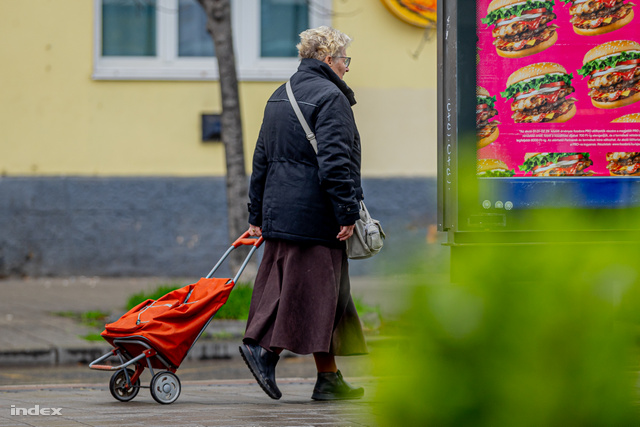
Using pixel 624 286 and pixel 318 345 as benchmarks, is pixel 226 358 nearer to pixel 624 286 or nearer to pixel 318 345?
pixel 318 345

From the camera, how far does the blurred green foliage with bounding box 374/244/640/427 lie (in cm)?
221

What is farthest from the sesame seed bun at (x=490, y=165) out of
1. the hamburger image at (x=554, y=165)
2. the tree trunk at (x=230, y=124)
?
the tree trunk at (x=230, y=124)

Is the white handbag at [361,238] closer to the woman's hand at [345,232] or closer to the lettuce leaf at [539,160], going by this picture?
the woman's hand at [345,232]

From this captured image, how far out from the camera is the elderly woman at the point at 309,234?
206 inches

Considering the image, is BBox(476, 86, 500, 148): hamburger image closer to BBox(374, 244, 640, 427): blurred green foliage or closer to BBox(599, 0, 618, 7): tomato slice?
BBox(599, 0, 618, 7): tomato slice

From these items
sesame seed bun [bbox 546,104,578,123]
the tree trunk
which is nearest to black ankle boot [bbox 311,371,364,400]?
sesame seed bun [bbox 546,104,578,123]

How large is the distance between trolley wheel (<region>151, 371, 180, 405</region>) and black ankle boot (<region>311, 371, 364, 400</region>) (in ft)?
2.46

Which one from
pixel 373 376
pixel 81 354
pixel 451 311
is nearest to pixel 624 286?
pixel 451 311

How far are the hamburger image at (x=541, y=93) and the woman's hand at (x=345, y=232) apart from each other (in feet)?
3.38

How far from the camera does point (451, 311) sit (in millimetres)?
2238

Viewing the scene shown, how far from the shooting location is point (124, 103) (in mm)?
12875

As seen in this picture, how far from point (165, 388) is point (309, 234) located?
3.60 ft
